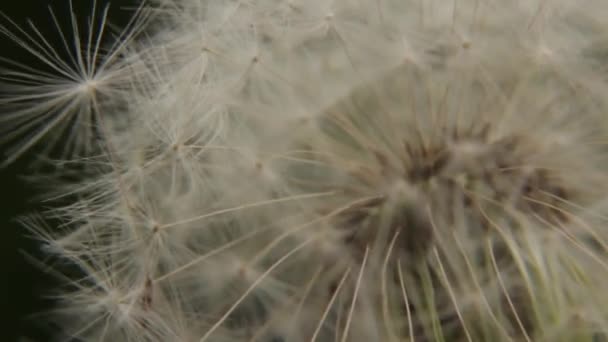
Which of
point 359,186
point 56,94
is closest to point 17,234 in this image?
point 56,94

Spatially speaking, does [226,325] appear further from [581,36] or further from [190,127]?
[581,36]

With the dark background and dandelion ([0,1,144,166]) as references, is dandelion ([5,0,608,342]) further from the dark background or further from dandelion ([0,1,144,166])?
the dark background

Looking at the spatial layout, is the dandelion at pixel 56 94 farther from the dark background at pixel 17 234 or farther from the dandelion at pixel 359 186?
the dark background at pixel 17 234

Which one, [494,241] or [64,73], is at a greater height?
[64,73]

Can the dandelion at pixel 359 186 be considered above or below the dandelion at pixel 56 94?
below

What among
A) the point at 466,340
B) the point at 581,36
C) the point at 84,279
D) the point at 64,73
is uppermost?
the point at 64,73

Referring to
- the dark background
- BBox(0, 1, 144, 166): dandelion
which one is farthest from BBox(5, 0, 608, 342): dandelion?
the dark background

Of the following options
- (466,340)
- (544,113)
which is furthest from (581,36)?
(466,340)

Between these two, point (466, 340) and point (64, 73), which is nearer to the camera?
point (466, 340)

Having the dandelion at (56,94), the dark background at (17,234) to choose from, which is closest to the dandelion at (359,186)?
the dandelion at (56,94)
